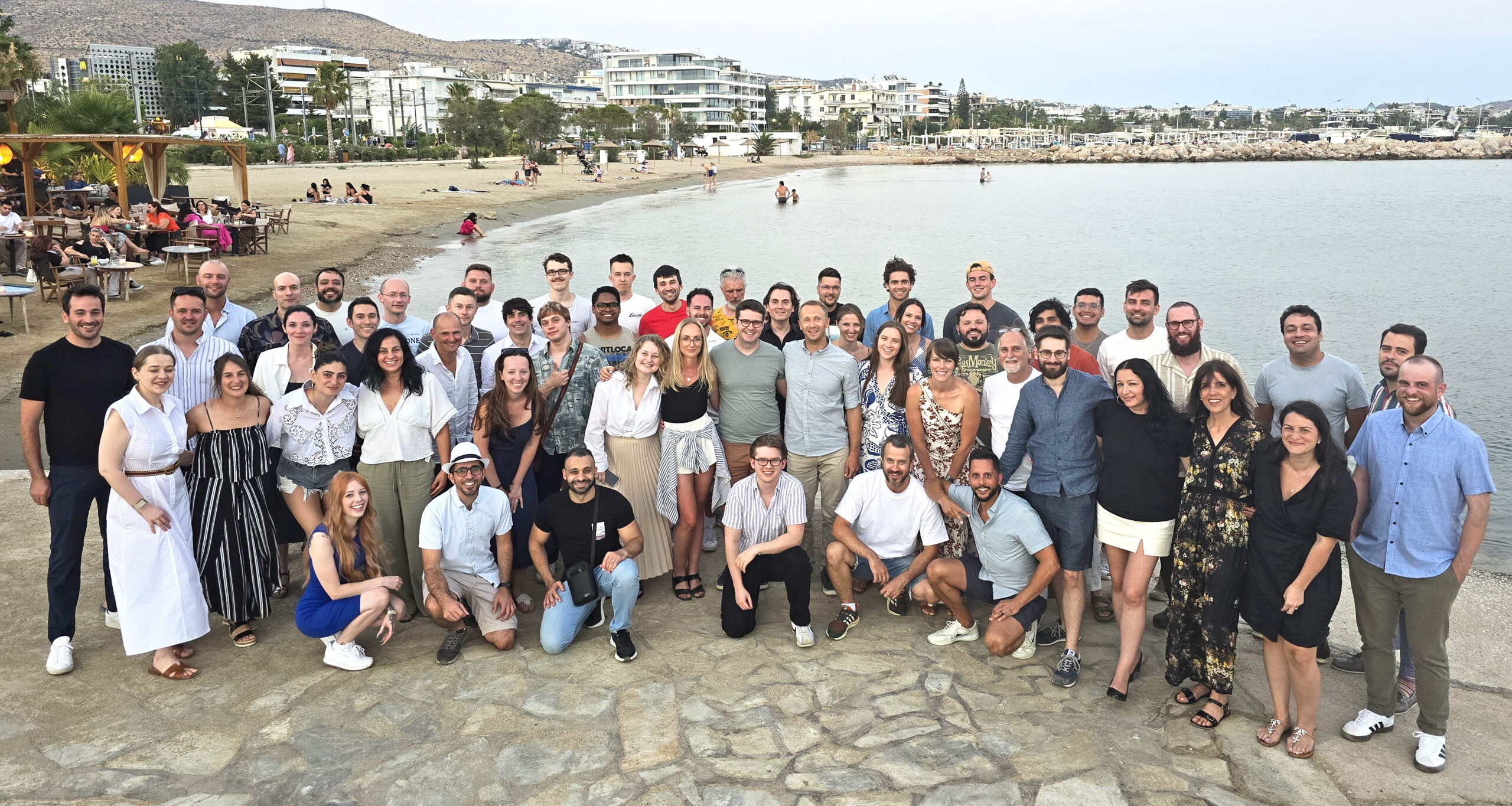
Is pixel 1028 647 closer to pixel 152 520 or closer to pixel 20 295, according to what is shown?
pixel 152 520

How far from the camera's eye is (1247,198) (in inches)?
2532

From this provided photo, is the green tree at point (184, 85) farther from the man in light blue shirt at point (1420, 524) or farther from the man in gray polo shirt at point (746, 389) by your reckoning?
the man in light blue shirt at point (1420, 524)

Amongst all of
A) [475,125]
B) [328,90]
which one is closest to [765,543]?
[475,125]

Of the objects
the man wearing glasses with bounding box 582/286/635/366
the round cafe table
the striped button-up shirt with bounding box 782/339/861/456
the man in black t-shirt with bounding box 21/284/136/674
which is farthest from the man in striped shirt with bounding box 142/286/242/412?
the round cafe table

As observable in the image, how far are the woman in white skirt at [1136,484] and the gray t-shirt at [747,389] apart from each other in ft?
7.05

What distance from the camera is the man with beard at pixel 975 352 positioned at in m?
6.23

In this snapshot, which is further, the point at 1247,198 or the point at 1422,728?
the point at 1247,198

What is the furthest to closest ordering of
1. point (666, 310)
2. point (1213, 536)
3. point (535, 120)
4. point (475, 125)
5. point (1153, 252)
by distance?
point (535, 120)
point (475, 125)
point (1153, 252)
point (666, 310)
point (1213, 536)

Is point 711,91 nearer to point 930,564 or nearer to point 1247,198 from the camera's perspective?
point 1247,198

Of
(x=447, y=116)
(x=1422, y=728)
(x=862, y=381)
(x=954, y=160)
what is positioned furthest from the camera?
(x=954, y=160)

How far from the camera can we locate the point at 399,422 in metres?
5.72

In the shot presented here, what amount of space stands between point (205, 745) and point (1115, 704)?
4.38 meters

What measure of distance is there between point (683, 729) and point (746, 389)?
234cm

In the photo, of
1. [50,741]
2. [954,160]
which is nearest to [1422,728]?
[50,741]
